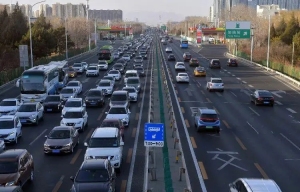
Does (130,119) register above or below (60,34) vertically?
below

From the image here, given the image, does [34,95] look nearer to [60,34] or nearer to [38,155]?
[38,155]

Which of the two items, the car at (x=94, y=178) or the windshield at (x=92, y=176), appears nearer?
the car at (x=94, y=178)

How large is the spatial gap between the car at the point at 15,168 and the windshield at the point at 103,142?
10.9ft

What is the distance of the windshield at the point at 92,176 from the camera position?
54.0 ft

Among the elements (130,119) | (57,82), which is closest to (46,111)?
(130,119)

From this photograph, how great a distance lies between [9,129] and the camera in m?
26.5

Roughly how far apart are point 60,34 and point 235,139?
247 ft

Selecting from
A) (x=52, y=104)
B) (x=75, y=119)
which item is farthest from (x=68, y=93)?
(x=75, y=119)

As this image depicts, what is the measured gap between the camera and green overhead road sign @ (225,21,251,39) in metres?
73.9

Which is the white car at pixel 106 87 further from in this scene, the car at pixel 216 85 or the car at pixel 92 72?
the car at pixel 92 72

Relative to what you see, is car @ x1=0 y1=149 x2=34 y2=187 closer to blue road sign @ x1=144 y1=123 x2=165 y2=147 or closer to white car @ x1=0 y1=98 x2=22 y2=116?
blue road sign @ x1=144 y1=123 x2=165 y2=147

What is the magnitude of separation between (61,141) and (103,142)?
3.26 m

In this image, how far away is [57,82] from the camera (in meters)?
48.0

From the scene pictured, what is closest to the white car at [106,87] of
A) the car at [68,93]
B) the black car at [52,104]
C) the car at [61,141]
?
the car at [68,93]
